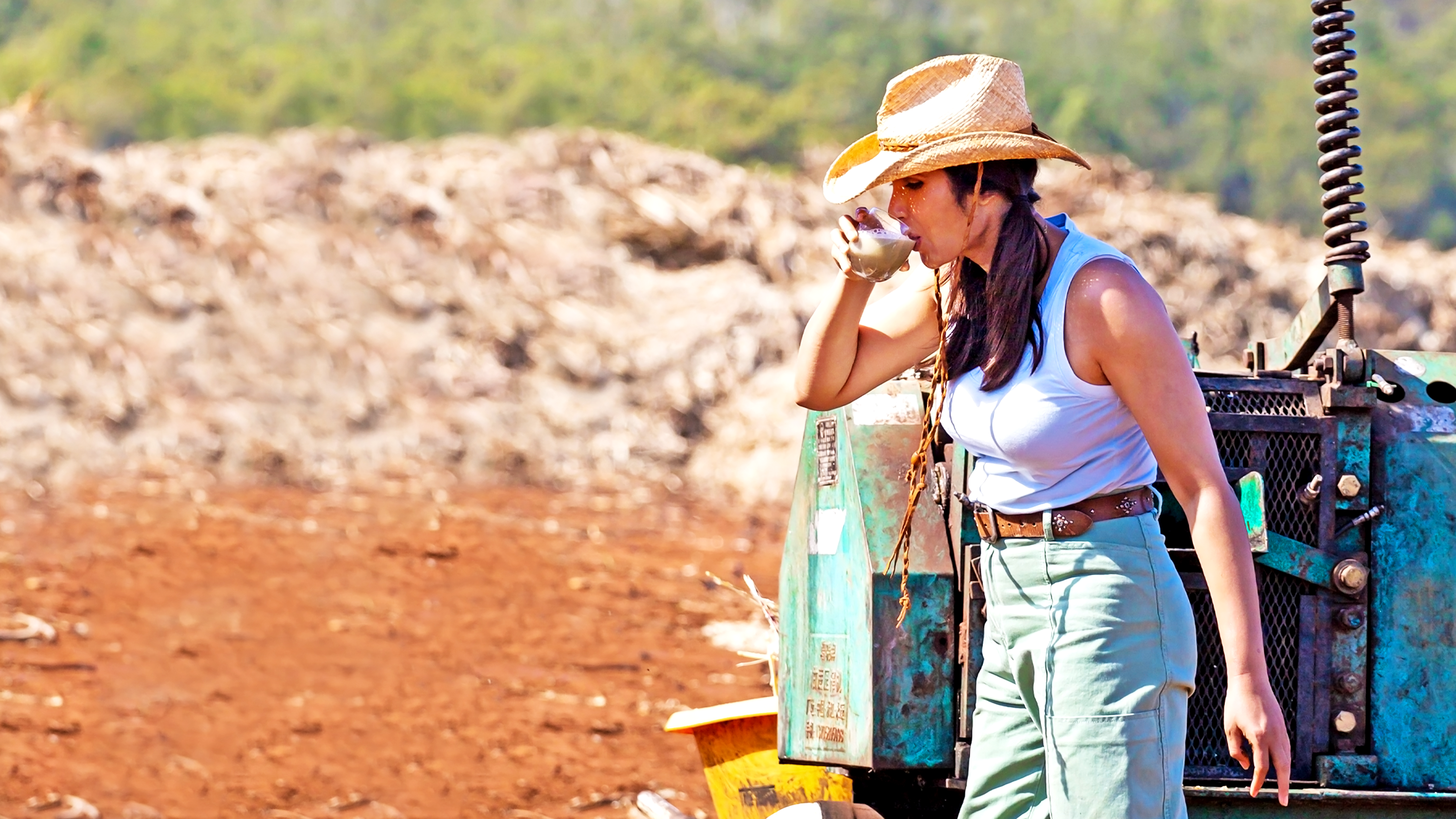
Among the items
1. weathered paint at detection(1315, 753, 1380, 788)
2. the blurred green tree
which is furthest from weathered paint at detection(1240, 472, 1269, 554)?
the blurred green tree

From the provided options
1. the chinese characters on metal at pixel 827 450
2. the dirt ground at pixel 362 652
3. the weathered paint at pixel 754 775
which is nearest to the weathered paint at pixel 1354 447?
the chinese characters on metal at pixel 827 450

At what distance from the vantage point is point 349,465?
1061cm

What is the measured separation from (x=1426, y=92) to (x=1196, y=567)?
5025cm

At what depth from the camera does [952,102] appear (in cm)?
245

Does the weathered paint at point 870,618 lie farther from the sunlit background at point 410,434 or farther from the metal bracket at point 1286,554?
the sunlit background at point 410,434

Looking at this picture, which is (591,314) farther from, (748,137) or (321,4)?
(321,4)

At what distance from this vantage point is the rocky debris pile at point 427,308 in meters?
10.8

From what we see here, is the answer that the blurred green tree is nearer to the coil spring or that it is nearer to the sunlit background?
the sunlit background

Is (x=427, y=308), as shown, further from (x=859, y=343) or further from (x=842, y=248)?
(x=842, y=248)

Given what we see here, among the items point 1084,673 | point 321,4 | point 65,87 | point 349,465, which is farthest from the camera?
point 321,4

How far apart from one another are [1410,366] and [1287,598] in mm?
523

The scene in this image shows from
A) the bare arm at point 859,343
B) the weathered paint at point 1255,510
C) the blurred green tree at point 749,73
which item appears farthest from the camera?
the blurred green tree at point 749,73

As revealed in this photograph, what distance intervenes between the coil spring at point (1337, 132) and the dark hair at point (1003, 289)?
0.92m

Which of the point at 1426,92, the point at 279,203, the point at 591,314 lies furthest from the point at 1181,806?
the point at 1426,92
